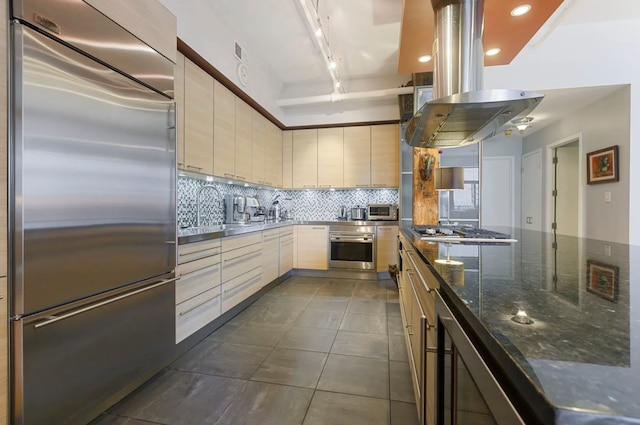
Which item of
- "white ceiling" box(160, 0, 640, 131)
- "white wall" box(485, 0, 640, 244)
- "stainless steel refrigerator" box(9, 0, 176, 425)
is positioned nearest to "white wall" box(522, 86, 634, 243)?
"white wall" box(485, 0, 640, 244)

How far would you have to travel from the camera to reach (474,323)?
0.56m

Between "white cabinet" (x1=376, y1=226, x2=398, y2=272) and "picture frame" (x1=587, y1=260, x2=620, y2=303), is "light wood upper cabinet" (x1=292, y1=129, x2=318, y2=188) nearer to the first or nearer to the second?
"white cabinet" (x1=376, y1=226, x2=398, y2=272)

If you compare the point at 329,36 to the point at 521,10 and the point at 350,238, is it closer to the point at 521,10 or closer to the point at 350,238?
the point at 521,10

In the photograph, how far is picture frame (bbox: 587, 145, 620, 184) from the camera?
3268 millimetres

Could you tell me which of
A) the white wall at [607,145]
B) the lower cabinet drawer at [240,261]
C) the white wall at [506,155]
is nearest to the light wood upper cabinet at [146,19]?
the lower cabinet drawer at [240,261]

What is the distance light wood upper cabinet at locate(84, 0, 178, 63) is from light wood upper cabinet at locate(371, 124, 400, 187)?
323 centimetres

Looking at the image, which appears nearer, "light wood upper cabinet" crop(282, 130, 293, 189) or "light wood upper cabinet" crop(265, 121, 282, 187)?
"light wood upper cabinet" crop(265, 121, 282, 187)

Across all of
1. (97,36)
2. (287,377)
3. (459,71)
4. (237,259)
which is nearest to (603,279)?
(459,71)

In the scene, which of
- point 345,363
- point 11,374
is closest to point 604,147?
point 345,363

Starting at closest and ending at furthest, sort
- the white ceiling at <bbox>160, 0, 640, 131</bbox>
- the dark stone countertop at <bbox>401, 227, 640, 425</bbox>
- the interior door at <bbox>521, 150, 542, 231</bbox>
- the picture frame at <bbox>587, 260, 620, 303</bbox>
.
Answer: the dark stone countertop at <bbox>401, 227, 640, 425</bbox> → the picture frame at <bbox>587, 260, 620, 303</bbox> → the white ceiling at <bbox>160, 0, 640, 131</bbox> → the interior door at <bbox>521, 150, 542, 231</bbox>

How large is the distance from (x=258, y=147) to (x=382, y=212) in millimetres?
2127

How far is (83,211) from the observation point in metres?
1.36

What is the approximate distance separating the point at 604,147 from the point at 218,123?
180 inches

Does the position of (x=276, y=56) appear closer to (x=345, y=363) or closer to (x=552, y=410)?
(x=345, y=363)
